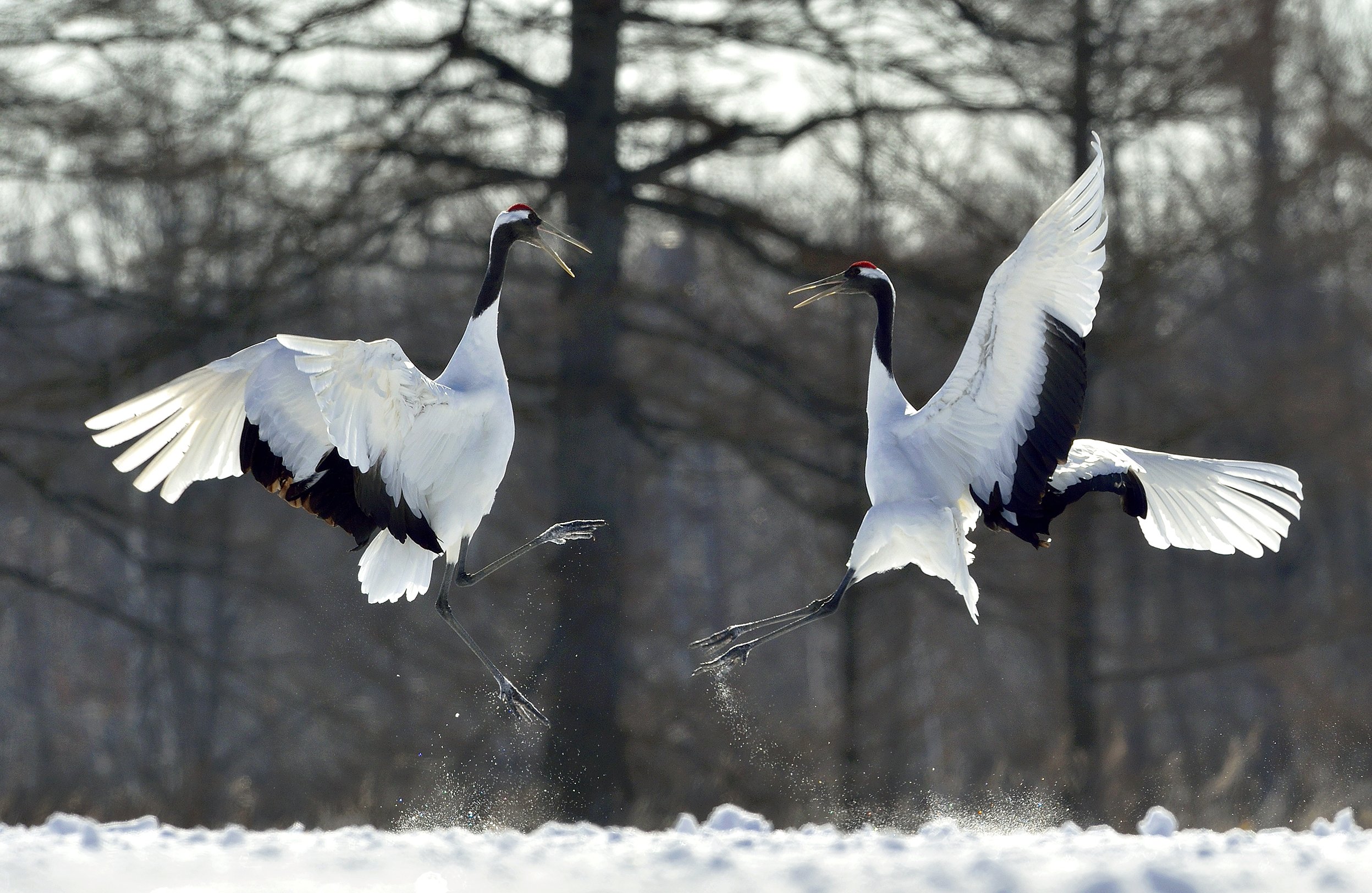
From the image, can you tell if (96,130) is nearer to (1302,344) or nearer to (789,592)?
(1302,344)

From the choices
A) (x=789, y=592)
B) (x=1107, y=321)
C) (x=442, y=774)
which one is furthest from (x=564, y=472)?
(x=789, y=592)

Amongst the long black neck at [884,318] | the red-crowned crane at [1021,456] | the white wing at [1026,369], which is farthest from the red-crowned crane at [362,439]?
the white wing at [1026,369]

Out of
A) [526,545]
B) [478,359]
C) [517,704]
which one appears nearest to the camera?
[478,359]

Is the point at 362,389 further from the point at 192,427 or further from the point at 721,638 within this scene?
the point at 721,638

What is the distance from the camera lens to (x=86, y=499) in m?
11.9

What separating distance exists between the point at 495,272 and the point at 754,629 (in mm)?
1852

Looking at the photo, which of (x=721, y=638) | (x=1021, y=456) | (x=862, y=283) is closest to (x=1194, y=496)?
(x=1021, y=456)

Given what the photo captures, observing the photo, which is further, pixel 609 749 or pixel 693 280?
pixel 693 280

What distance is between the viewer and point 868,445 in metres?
5.76

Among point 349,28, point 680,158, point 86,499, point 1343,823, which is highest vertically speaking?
point 349,28

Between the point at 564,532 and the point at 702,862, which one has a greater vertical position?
the point at 564,532

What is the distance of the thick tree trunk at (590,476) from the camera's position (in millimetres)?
10633

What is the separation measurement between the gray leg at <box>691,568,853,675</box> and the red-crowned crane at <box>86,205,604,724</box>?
0.72 meters

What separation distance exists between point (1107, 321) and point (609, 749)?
513 cm
